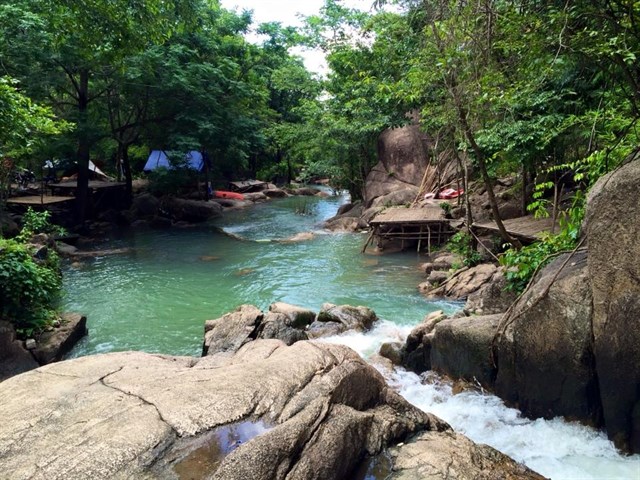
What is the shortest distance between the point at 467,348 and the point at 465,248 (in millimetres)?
6652

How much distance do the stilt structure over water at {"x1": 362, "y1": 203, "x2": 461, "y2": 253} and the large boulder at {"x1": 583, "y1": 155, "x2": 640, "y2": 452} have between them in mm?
9798

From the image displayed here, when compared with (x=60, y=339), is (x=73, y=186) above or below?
above

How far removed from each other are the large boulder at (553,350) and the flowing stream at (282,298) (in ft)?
0.72

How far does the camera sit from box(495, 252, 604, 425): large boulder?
5.23 meters

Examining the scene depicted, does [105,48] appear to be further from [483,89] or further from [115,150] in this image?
[115,150]

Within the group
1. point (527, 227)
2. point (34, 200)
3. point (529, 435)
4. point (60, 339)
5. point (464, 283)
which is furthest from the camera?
point (34, 200)

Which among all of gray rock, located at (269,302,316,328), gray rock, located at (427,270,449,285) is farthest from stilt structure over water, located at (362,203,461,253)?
gray rock, located at (269,302,316,328)

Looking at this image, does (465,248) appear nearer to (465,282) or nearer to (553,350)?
(465,282)

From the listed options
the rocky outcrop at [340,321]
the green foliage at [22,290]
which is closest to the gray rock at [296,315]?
the rocky outcrop at [340,321]

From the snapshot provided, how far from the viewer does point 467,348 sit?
20.9ft

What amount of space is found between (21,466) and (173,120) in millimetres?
20071

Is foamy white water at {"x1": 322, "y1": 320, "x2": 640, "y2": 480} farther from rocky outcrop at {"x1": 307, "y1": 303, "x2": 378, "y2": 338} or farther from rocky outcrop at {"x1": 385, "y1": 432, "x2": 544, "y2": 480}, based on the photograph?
rocky outcrop at {"x1": 307, "y1": 303, "x2": 378, "y2": 338}

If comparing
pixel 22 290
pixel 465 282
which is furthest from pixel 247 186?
pixel 22 290

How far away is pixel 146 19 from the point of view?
8648 millimetres
